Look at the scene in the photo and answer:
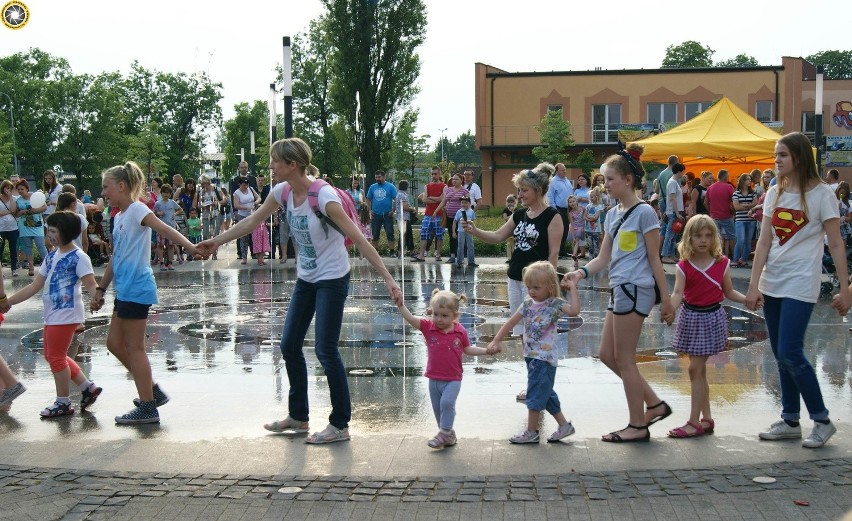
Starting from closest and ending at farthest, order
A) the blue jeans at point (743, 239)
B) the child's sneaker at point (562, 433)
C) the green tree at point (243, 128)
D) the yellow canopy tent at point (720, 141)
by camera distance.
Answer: the child's sneaker at point (562, 433), the blue jeans at point (743, 239), the yellow canopy tent at point (720, 141), the green tree at point (243, 128)

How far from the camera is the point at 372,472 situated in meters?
5.81

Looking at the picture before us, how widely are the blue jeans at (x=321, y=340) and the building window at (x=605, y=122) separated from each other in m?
52.1

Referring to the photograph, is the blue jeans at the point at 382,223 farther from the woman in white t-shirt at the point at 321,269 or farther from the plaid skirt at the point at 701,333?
the plaid skirt at the point at 701,333

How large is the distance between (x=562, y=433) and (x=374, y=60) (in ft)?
119

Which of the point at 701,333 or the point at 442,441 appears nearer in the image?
the point at 442,441

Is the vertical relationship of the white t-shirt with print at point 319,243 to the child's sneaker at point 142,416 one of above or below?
above

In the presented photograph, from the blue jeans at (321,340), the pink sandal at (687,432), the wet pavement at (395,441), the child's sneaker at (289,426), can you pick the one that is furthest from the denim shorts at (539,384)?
the child's sneaker at (289,426)

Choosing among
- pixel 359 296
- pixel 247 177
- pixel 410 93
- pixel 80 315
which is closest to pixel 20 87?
pixel 410 93

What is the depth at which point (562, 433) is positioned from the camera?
21.1 feet

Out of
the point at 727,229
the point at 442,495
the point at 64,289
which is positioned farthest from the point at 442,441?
the point at 727,229

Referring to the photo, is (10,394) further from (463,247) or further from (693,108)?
(693,108)

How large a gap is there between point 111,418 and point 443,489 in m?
2.88

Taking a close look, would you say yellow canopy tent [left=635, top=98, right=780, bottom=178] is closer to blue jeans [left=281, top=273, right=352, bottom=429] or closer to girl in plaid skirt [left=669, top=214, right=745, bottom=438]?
girl in plaid skirt [left=669, top=214, right=745, bottom=438]

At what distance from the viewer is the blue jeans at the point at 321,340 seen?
21.2ft
